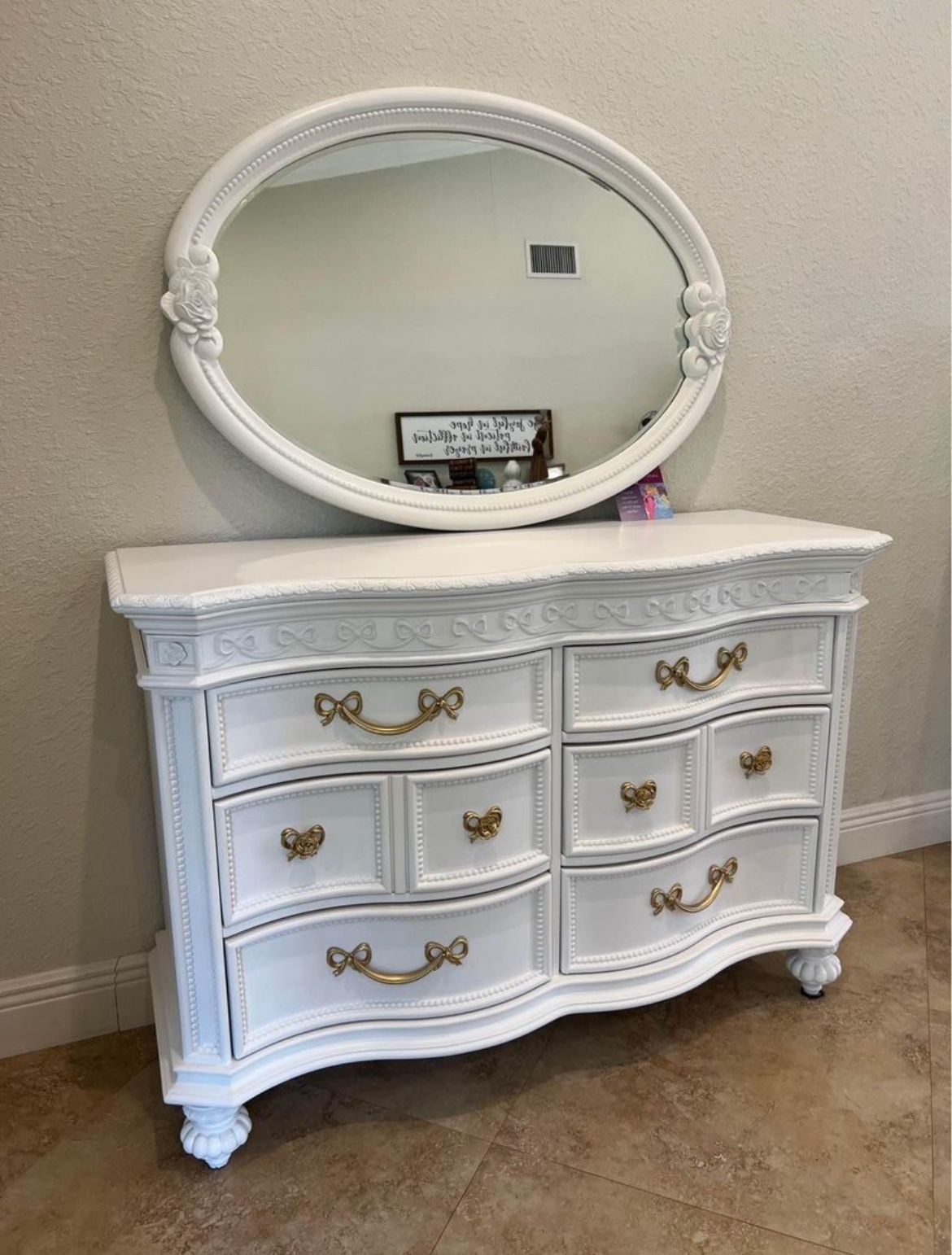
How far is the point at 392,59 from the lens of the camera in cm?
157

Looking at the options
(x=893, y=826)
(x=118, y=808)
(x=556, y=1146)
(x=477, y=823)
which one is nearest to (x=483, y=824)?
(x=477, y=823)

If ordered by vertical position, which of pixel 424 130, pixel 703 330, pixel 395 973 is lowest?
pixel 395 973

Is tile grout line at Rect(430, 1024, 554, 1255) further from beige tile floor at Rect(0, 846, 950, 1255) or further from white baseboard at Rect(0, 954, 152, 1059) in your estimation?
white baseboard at Rect(0, 954, 152, 1059)

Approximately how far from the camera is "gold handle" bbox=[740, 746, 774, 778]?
161cm

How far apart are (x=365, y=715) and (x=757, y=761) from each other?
2.35ft

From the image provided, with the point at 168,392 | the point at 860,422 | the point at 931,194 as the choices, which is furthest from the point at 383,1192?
the point at 931,194

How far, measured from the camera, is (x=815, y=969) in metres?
1.76

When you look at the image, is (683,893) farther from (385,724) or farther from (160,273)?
(160,273)

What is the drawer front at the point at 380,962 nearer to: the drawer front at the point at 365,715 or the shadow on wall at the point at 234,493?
the drawer front at the point at 365,715

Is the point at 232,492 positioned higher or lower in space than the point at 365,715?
higher

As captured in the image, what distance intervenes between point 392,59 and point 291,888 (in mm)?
1365

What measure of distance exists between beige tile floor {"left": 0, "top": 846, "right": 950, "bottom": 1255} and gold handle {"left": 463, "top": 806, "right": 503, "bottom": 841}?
1.56 ft

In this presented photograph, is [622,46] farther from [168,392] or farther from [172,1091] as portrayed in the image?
[172,1091]

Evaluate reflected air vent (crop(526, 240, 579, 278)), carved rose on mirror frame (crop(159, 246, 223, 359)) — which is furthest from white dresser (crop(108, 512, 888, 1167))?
reflected air vent (crop(526, 240, 579, 278))
